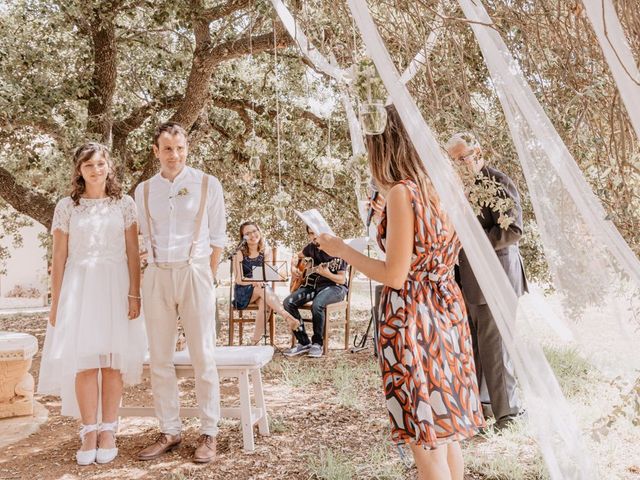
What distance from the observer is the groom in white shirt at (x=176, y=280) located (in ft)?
11.2

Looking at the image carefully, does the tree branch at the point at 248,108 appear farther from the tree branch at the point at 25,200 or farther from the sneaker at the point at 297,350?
the sneaker at the point at 297,350

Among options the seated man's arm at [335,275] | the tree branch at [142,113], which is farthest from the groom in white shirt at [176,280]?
the tree branch at [142,113]

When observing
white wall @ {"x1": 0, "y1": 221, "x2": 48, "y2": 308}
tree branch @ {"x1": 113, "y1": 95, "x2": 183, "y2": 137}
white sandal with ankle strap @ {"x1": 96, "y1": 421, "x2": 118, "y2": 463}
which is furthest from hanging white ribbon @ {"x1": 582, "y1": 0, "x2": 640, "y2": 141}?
white wall @ {"x1": 0, "y1": 221, "x2": 48, "y2": 308}

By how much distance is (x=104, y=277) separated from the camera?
3504 millimetres

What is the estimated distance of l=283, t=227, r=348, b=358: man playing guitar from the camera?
675cm

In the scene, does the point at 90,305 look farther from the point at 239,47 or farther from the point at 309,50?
the point at 239,47

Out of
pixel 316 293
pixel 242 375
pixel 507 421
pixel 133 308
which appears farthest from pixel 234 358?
pixel 316 293

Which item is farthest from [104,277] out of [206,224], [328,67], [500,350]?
[500,350]

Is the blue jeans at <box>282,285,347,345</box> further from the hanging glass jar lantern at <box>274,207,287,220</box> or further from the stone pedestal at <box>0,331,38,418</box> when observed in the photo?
the hanging glass jar lantern at <box>274,207,287,220</box>

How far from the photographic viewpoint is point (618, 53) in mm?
1556

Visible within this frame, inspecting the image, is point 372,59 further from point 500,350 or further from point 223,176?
point 223,176

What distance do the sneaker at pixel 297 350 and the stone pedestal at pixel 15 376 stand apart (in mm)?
2823

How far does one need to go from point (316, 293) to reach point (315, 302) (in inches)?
6.9

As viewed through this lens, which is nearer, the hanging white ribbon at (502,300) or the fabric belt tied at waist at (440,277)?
the hanging white ribbon at (502,300)
